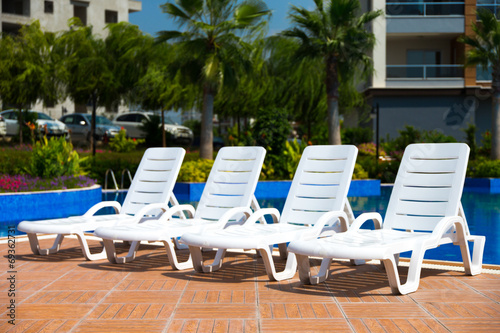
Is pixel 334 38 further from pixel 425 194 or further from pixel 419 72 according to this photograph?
pixel 425 194

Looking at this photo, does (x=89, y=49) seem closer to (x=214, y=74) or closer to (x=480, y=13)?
(x=214, y=74)

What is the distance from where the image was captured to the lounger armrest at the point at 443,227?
5.90 metres

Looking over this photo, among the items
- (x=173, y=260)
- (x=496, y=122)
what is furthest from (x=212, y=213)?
(x=496, y=122)

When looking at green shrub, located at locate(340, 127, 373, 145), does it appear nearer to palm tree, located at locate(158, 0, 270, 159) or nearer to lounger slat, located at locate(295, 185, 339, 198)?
palm tree, located at locate(158, 0, 270, 159)

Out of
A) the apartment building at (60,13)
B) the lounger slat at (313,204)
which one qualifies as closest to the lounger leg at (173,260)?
the lounger slat at (313,204)

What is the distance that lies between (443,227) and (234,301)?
2103mm

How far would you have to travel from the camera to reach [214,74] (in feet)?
66.2

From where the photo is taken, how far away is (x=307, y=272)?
236 inches

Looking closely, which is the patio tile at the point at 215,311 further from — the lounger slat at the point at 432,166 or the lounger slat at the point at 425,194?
the lounger slat at the point at 432,166

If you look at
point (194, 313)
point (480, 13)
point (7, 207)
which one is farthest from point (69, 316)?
point (480, 13)

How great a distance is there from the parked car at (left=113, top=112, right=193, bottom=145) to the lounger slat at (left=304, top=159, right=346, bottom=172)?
2418 centimetres

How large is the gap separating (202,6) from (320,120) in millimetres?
12177

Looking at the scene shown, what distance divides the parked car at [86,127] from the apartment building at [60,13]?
45.2 ft

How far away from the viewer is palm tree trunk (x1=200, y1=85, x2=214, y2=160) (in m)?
21.0
